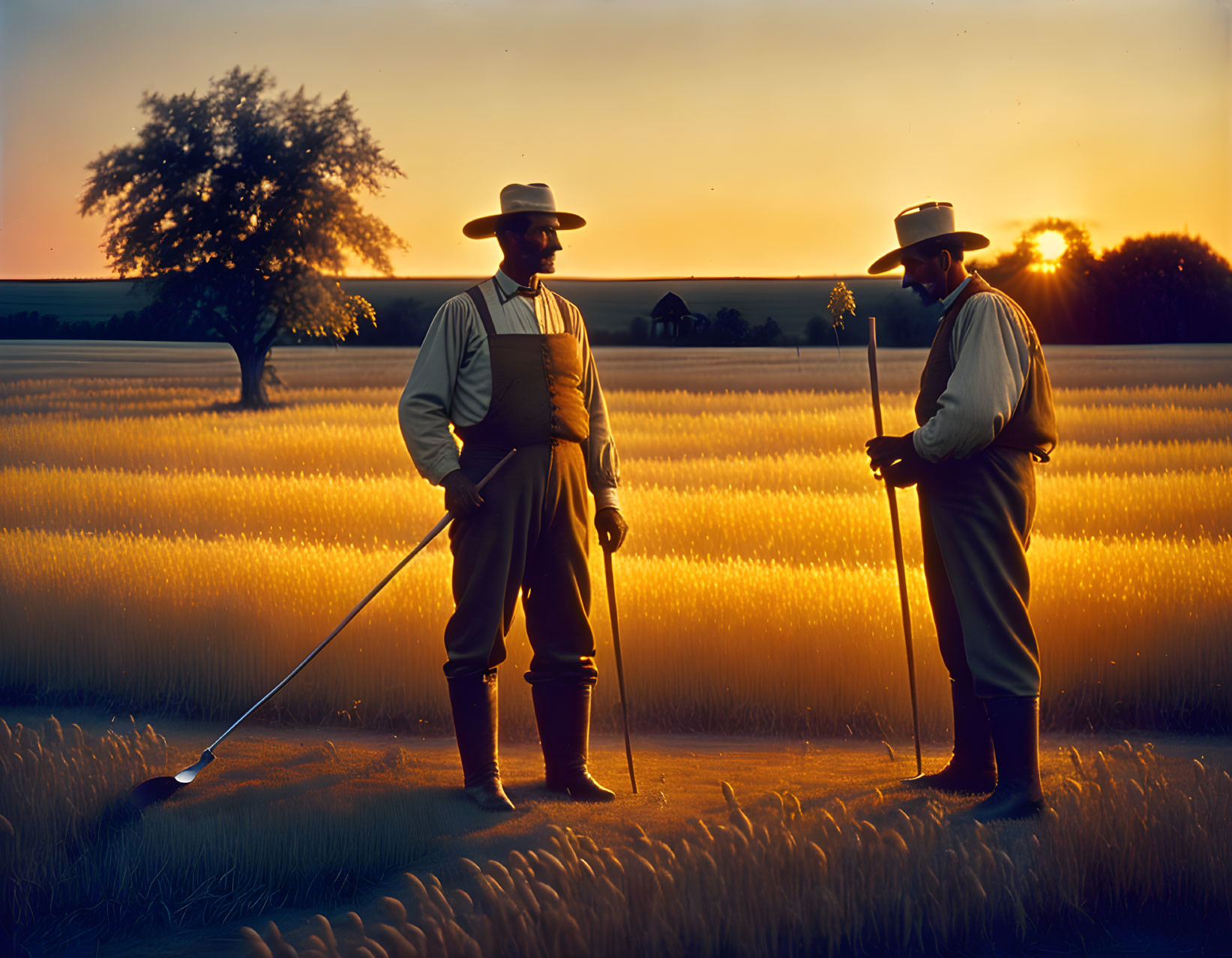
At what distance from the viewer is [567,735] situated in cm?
393

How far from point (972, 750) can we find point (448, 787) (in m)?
1.93

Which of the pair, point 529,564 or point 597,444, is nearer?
point 529,564

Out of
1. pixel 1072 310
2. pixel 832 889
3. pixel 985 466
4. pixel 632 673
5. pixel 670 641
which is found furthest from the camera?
pixel 1072 310

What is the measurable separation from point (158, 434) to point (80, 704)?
298 centimetres

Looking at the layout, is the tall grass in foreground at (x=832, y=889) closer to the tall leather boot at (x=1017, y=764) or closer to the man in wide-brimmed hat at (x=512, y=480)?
the tall leather boot at (x=1017, y=764)

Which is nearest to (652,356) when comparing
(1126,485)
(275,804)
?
(1126,485)

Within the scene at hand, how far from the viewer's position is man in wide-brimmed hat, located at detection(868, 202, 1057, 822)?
3.56 m

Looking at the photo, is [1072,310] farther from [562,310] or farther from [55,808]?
[55,808]

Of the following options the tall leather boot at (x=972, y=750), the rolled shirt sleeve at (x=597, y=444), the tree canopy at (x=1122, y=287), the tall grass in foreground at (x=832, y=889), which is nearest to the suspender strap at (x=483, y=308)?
the rolled shirt sleeve at (x=597, y=444)

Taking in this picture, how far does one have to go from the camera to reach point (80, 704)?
5207mm

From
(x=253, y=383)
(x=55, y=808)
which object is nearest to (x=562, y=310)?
(x=55, y=808)

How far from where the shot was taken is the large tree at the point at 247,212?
254 inches

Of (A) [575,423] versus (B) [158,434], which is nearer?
(A) [575,423]

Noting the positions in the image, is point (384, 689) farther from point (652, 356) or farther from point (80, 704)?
point (652, 356)
